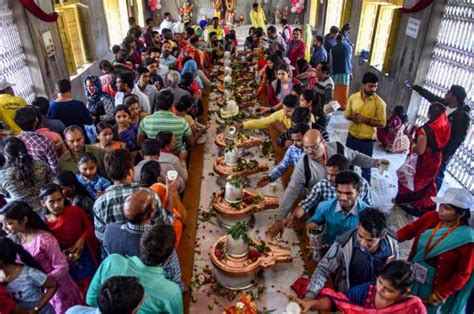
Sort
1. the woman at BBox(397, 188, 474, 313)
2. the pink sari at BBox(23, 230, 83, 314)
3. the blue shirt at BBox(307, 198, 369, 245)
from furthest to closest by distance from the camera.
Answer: the blue shirt at BBox(307, 198, 369, 245) < the woman at BBox(397, 188, 474, 313) < the pink sari at BBox(23, 230, 83, 314)

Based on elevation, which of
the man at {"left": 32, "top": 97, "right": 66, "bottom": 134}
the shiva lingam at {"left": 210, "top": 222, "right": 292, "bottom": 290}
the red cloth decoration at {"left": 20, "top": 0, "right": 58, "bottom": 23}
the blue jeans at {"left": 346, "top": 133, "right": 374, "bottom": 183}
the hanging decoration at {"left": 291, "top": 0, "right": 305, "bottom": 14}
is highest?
the red cloth decoration at {"left": 20, "top": 0, "right": 58, "bottom": 23}

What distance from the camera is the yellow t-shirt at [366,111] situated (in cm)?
405

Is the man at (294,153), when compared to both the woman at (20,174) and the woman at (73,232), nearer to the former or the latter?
the woman at (73,232)

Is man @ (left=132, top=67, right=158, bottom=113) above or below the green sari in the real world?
above

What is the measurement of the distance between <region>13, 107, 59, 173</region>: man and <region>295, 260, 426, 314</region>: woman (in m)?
2.35

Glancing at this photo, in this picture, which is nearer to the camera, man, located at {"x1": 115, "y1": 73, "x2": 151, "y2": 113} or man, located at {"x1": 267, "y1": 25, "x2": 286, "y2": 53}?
man, located at {"x1": 115, "y1": 73, "x2": 151, "y2": 113}

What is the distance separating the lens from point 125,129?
359cm

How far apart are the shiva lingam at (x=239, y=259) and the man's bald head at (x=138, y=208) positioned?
568mm

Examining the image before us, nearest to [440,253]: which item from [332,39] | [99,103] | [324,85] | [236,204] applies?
[236,204]

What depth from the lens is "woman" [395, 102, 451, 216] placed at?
372 cm

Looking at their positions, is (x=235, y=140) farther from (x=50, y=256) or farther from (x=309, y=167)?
(x=50, y=256)

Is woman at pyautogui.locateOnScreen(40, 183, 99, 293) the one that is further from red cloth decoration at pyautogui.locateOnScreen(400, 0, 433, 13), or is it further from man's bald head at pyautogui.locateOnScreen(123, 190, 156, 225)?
red cloth decoration at pyautogui.locateOnScreen(400, 0, 433, 13)

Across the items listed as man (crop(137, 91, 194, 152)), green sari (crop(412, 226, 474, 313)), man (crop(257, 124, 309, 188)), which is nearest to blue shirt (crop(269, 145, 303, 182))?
man (crop(257, 124, 309, 188))

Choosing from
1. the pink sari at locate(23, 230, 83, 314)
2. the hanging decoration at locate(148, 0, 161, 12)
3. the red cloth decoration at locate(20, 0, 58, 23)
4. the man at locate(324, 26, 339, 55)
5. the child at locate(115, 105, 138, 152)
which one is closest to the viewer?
the pink sari at locate(23, 230, 83, 314)
